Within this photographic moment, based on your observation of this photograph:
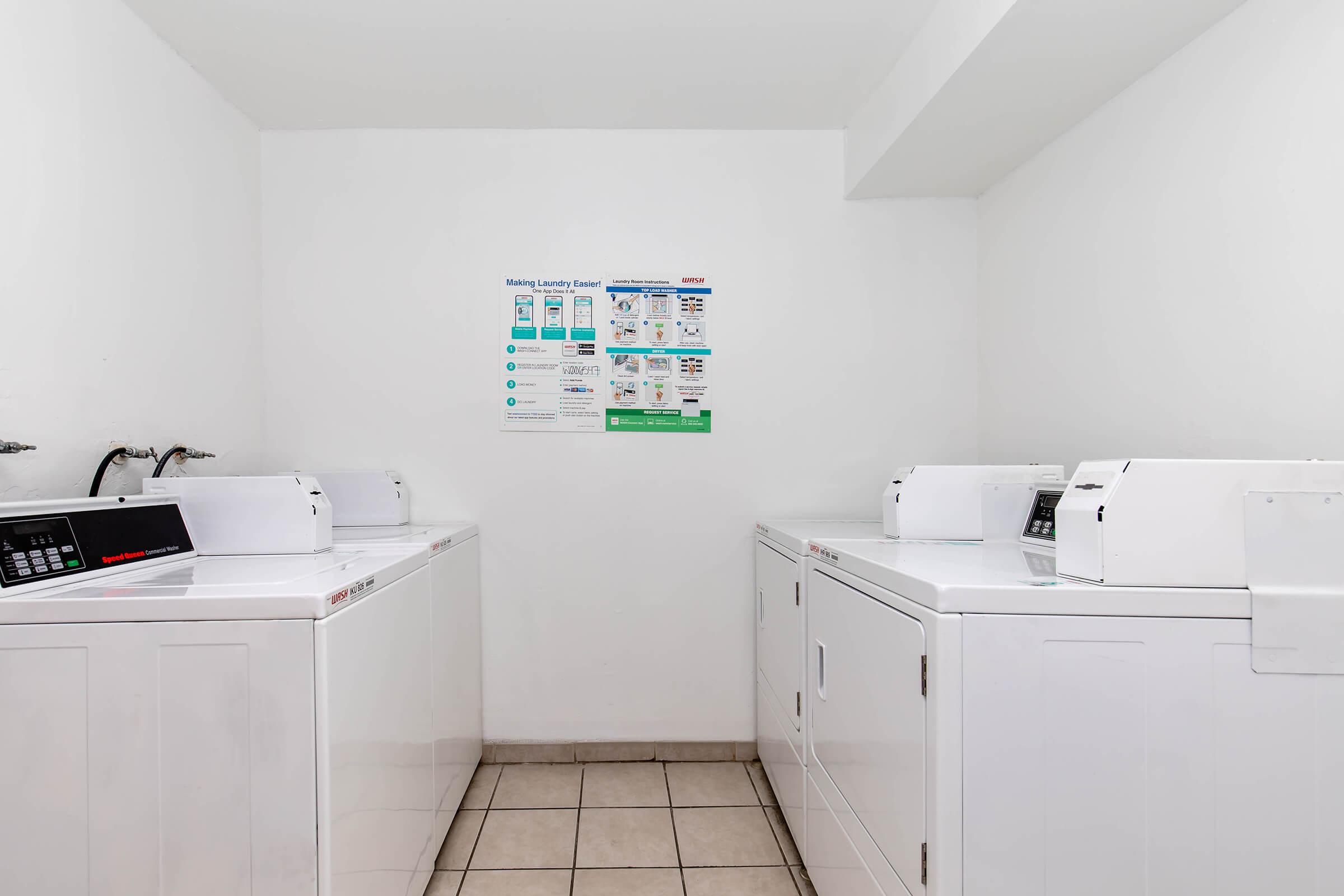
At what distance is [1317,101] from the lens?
136 centimetres

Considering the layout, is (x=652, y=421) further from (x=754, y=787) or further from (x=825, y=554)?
(x=754, y=787)

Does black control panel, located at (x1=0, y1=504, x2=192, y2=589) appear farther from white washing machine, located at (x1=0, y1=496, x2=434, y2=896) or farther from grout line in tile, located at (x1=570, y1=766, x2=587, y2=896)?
grout line in tile, located at (x1=570, y1=766, x2=587, y2=896)

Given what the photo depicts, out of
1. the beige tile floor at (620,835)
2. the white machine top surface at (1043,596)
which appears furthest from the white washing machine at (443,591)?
the white machine top surface at (1043,596)

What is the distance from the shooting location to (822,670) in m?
1.69

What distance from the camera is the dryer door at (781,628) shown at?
1915 mm

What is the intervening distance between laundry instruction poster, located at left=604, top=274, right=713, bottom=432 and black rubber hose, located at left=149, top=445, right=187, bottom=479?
52.7 inches

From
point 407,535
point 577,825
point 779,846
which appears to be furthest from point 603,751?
point 407,535

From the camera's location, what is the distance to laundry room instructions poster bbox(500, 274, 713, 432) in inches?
99.9

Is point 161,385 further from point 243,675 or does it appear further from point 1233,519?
point 1233,519

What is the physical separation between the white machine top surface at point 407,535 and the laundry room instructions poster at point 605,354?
443 mm

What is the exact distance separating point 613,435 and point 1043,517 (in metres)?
1.45

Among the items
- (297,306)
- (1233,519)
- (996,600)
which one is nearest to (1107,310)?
(1233,519)


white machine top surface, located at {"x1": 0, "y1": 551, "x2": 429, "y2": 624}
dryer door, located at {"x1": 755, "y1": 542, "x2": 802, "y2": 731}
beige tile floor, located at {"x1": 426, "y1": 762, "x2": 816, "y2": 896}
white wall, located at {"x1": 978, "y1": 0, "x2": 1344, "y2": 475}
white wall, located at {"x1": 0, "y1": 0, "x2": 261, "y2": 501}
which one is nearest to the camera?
white machine top surface, located at {"x1": 0, "y1": 551, "x2": 429, "y2": 624}

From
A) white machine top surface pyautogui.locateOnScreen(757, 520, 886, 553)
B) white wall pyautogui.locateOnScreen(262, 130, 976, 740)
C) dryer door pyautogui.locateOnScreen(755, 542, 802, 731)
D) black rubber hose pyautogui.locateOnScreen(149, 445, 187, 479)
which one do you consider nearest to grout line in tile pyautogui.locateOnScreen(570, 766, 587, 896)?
white wall pyautogui.locateOnScreen(262, 130, 976, 740)
